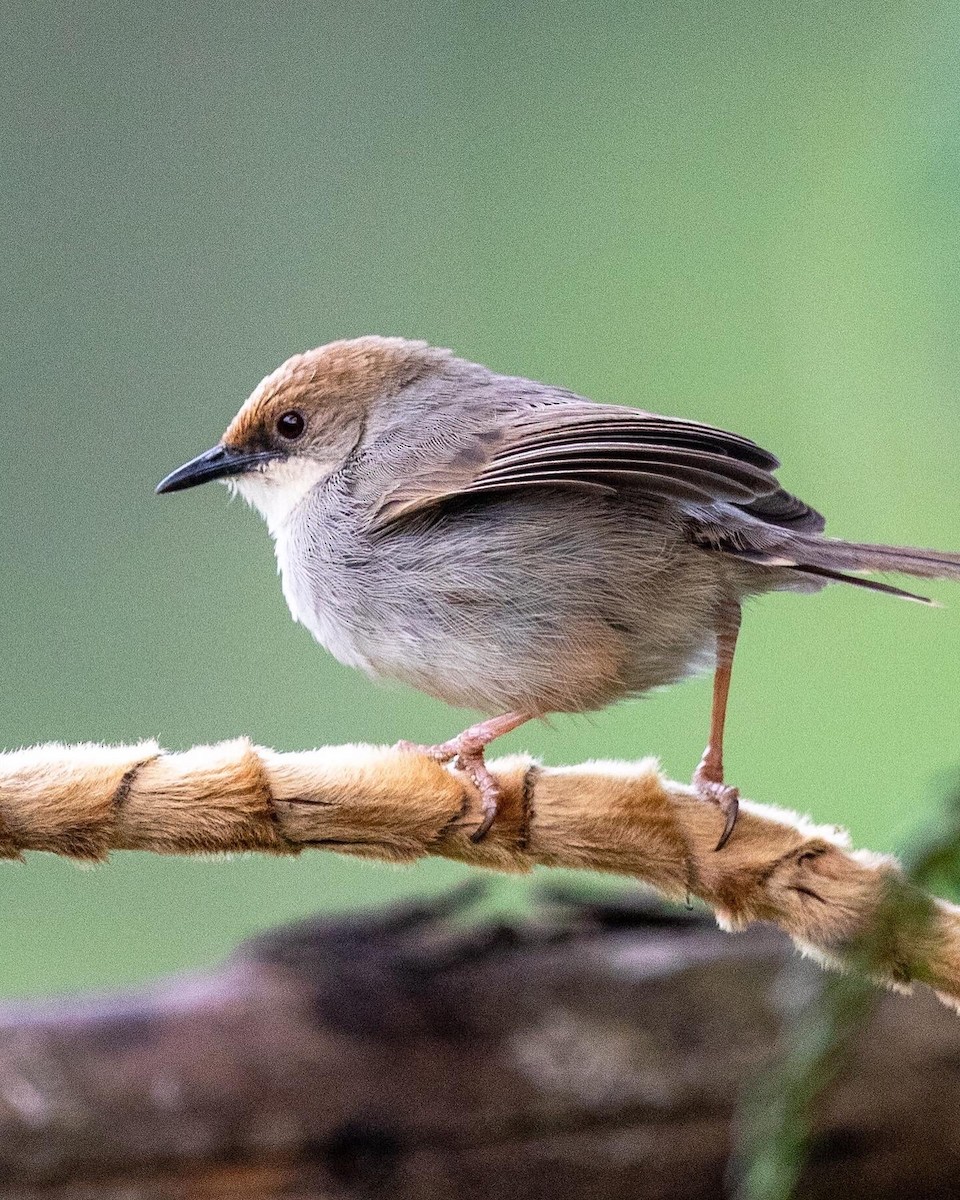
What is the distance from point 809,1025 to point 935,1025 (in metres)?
1.22

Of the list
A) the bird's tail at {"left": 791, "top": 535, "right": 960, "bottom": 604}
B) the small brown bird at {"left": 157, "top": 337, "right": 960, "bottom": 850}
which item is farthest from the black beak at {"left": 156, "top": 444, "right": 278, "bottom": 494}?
the bird's tail at {"left": 791, "top": 535, "right": 960, "bottom": 604}

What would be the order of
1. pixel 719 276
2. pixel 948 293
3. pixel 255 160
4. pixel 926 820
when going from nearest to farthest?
pixel 926 820
pixel 948 293
pixel 719 276
pixel 255 160

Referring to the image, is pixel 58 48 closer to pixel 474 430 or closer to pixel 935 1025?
pixel 474 430

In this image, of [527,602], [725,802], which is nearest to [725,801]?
[725,802]

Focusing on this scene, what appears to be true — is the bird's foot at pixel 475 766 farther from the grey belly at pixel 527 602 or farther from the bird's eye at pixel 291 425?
the bird's eye at pixel 291 425

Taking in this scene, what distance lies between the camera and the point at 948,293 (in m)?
2.04

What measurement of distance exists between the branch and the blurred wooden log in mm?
409

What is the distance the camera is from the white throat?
2.10 metres

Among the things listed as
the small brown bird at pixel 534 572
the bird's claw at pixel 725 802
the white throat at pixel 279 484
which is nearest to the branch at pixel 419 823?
the bird's claw at pixel 725 802

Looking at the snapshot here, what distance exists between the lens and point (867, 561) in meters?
1.60

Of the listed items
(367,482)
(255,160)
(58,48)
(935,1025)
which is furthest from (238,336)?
(935,1025)

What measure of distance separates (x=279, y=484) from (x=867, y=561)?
0.94 metres

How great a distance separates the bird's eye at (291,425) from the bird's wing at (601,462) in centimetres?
33

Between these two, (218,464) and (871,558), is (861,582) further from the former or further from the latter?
(218,464)
